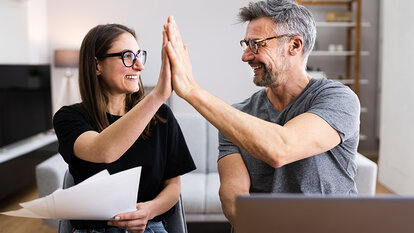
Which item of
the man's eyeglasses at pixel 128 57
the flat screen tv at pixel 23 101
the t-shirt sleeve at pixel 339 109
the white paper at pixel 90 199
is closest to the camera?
the white paper at pixel 90 199

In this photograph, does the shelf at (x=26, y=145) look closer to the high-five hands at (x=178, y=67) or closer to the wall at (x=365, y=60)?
the high-five hands at (x=178, y=67)

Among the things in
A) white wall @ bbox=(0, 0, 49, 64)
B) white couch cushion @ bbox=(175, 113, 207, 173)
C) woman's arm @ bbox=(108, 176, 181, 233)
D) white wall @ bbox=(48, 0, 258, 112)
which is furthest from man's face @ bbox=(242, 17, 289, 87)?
white wall @ bbox=(48, 0, 258, 112)

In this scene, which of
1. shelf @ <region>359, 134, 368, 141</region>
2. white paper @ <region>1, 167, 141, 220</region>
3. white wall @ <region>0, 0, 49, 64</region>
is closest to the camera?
white paper @ <region>1, 167, 141, 220</region>

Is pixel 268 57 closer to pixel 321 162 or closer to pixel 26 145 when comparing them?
pixel 321 162

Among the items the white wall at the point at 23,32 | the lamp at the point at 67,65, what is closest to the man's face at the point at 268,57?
the white wall at the point at 23,32

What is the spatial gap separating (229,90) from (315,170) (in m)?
4.71

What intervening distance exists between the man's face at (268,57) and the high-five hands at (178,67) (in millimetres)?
315

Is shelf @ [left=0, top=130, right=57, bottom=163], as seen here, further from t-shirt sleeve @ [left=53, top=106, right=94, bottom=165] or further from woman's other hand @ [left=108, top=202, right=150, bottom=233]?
woman's other hand @ [left=108, top=202, right=150, bottom=233]

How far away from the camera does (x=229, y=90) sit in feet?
19.7

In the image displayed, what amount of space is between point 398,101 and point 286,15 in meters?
3.09

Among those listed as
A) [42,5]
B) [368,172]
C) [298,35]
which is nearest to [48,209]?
[298,35]

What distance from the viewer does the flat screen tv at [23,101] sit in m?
→ 3.91

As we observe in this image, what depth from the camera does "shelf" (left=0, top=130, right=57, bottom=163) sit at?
148 inches

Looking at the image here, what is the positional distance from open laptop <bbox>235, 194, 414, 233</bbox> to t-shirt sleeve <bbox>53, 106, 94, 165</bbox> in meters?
0.73
